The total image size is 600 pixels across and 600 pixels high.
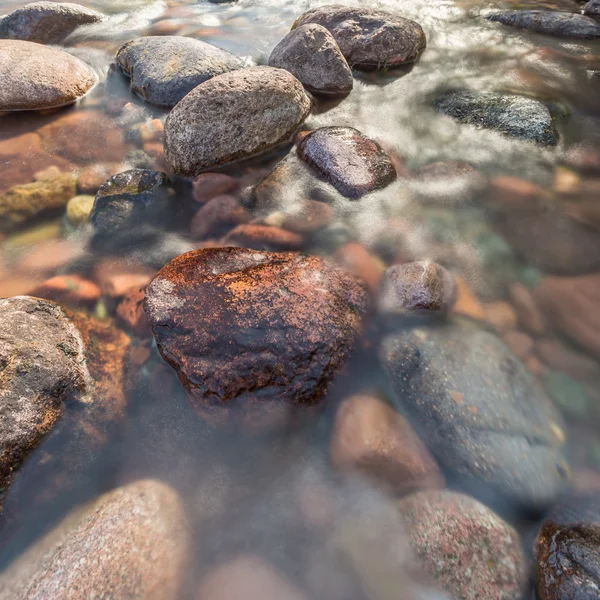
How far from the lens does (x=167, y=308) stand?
2.31 m

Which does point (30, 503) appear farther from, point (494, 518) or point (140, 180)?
point (140, 180)

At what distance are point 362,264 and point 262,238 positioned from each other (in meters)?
0.83

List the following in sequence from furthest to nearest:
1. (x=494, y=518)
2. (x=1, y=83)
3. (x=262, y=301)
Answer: (x=1, y=83) < (x=262, y=301) < (x=494, y=518)

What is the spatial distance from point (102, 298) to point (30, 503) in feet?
4.32

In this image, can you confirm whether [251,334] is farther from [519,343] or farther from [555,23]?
[555,23]

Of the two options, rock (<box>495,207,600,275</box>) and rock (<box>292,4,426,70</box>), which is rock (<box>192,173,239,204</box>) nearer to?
rock (<box>495,207,600,275</box>)

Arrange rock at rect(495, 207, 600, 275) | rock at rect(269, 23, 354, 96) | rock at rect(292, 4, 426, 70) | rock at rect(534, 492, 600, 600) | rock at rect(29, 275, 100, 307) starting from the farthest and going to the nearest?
1. rock at rect(292, 4, 426, 70)
2. rock at rect(269, 23, 354, 96)
3. rock at rect(495, 207, 600, 275)
4. rock at rect(29, 275, 100, 307)
5. rock at rect(534, 492, 600, 600)

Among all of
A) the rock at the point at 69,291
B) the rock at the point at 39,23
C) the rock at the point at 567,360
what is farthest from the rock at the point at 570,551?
the rock at the point at 39,23

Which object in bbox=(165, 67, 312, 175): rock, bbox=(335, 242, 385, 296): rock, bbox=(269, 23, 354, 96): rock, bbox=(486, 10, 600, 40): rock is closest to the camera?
bbox=(335, 242, 385, 296): rock

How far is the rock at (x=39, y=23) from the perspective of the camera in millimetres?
5824

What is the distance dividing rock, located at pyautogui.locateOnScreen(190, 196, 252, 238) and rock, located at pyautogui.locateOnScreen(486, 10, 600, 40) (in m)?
6.41

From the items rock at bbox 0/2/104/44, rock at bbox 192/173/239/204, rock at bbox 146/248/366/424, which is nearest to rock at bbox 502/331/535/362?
rock at bbox 146/248/366/424

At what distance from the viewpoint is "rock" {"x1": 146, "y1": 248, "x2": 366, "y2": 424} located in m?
2.13

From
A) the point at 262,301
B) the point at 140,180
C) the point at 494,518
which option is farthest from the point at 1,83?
the point at 494,518
